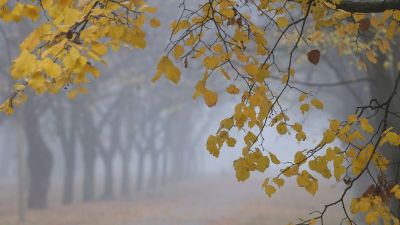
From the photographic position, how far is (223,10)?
4348mm

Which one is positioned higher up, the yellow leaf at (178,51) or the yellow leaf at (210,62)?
the yellow leaf at (178,51)

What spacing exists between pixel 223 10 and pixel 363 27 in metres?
1.89

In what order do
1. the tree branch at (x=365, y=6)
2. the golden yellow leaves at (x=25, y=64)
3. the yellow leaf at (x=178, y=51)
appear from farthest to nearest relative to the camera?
the tree branch at (x=365, y=6)
the yellow leaf at (x=178, y=51)
the golden yellow leaves at (x=25, y=64)

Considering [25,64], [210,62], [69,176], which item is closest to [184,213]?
[69,176]

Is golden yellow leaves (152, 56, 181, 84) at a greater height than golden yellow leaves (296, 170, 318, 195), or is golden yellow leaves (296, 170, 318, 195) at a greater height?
golden yellow leaves (152, 56, 181, 84)

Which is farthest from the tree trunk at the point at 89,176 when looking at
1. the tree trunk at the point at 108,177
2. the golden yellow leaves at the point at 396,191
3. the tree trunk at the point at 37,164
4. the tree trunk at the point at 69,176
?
the golden yellow leaves at the point at 396,191

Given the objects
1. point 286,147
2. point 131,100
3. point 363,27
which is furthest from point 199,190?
point 286,147

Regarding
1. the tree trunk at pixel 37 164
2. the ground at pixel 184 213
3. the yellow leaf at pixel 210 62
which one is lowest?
the yellow leaf at pixel 210 62

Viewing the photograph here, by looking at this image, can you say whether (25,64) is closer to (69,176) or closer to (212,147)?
(212,147)

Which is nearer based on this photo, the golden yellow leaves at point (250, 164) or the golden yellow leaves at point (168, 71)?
the golden yellow leaves at point (168, 71)

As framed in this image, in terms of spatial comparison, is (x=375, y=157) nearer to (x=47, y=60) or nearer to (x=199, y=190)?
(x=47, y=60)

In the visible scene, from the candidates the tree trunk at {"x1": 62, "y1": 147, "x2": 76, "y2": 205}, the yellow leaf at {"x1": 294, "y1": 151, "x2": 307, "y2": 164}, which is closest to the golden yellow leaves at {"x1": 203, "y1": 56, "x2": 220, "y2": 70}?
the yellow leaf at {"x1": 294, "y1": 151, "x2": 307, "y2": 164}

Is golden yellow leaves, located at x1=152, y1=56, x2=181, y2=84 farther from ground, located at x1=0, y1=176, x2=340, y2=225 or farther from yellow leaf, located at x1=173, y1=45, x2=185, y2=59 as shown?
ground, located at x1=0, y1=176, x2=340, y2=225

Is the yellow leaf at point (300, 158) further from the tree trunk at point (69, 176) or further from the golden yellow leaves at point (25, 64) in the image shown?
the tree trunk at point (69, 176)
